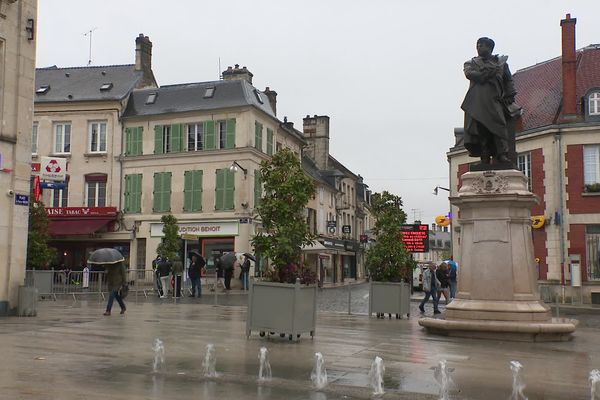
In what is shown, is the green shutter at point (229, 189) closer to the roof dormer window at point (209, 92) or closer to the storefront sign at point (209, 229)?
the storefront sign at point (209, 229)

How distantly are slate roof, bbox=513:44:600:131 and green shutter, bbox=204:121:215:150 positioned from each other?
16375 mm

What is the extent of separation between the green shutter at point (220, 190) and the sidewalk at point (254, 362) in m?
Answer: 23.2

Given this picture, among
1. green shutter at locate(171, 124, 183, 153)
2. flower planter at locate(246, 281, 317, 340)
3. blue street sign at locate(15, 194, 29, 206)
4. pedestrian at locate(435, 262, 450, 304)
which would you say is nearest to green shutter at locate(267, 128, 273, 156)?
green shutter at locate(171, 124, 183, 153)

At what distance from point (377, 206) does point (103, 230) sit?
80.2 feet

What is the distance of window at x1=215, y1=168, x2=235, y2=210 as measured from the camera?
37125 millimetres

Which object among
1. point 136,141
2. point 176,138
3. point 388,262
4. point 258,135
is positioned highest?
point 258,135

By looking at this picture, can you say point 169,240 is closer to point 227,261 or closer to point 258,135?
point 227,261

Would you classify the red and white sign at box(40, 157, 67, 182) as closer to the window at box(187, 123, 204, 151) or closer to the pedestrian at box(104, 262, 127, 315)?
the pedestrian at box(104, 262, 127, 315)

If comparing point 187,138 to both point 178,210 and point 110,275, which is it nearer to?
point 178,210

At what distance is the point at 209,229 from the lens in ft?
123

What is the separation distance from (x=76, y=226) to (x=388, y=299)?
26148 millimetres

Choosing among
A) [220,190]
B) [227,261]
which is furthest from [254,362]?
[220,190]

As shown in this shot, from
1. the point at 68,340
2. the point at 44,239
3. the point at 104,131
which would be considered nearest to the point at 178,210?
the point at 104,131

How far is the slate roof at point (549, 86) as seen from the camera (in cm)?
3008
